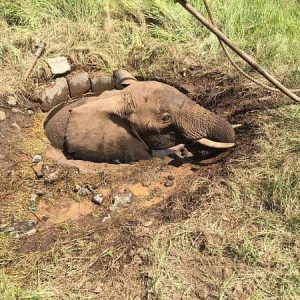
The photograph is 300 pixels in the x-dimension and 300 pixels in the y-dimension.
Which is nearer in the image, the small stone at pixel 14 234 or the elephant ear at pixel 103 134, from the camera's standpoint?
the small stone at pixel 14 234

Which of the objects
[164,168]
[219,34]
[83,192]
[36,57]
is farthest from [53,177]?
[219,34]

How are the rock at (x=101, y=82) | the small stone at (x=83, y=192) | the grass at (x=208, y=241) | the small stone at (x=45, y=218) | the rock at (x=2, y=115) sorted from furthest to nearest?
the rock at (x=101, y=82) < the rock at (x=2, y=115) < the small stone at (x=83, y=192) < the small stone at (x=45, y=218) < the grass at (x=208, y=241)

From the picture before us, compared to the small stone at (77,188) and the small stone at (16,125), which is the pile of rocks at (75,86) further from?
the small stone at (77,188)

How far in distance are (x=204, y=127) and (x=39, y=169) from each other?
2039 mm

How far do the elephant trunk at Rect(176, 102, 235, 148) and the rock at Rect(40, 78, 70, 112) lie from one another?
7.49 ft

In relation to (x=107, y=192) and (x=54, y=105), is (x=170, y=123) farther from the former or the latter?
(x=54, y=105)

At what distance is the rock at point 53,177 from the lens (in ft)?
19.4

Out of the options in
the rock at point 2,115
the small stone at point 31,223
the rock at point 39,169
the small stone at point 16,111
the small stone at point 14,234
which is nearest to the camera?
the small stone at point 14,234

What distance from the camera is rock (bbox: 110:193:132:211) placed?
18.0 feet

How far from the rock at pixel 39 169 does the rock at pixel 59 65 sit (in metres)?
1.79

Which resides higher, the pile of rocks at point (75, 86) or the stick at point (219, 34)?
the stick at point (219, 34)

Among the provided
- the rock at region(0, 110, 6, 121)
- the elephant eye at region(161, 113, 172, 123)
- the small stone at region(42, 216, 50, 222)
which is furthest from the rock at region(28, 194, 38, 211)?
the elephant eye at region(161, 113, 172, 123)

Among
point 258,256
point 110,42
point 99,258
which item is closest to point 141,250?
point 99,258

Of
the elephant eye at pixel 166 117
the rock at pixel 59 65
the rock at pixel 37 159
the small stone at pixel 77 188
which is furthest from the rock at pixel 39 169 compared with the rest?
the rock at pixel 59 65
